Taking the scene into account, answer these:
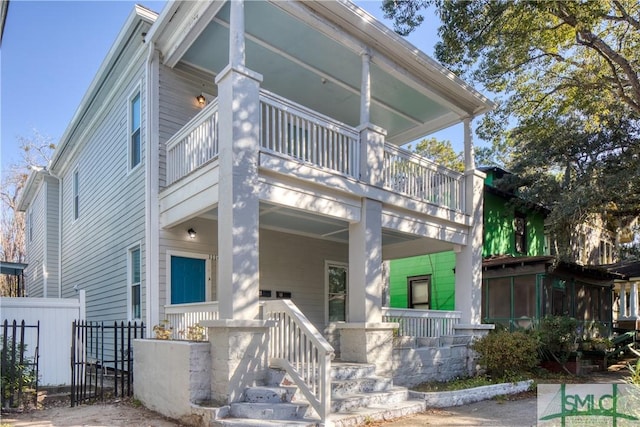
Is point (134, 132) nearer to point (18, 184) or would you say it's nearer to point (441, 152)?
point (441, 152)

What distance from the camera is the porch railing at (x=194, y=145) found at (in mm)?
7707

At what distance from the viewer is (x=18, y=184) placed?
31.2 metres

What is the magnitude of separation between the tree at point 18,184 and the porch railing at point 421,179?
28.4 metres

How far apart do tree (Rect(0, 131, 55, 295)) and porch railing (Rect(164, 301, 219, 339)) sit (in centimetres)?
2692

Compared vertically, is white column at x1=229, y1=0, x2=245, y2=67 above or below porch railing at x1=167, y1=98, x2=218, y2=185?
above

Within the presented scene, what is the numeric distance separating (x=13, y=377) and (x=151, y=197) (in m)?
3.75

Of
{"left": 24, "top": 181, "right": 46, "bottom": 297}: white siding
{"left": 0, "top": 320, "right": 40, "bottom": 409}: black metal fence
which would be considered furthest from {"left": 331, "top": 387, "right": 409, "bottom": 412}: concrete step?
{"left": 24, "top": 181, "right": 46, "bottom": 297}: white siding

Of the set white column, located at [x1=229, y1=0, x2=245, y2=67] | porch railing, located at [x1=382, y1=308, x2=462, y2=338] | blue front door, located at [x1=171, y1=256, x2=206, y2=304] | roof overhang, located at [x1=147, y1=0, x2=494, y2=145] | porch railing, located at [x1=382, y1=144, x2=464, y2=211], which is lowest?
porch railing, located at [x1=382, y1=308, x2=462, y2=338]

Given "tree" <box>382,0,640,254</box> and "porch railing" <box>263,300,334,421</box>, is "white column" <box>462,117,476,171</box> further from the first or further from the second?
"porch railing" <box>263,300,334,421</box>

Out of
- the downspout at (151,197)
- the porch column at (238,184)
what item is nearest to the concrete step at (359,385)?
the porch column at (238,184)

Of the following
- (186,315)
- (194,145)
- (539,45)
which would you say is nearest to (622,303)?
(539,45)

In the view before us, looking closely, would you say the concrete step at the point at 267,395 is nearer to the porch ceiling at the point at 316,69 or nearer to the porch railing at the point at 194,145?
the porch railing at the point at 194,145

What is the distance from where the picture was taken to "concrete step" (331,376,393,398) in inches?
282

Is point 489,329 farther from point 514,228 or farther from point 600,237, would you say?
point 600,237
